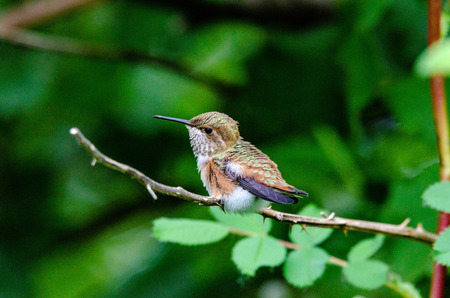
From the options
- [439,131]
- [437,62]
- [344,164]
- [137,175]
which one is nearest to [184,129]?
[344,164]

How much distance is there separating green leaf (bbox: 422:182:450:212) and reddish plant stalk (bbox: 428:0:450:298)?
0.35ft

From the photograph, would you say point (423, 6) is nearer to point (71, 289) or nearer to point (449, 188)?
Result: point (449, 188)

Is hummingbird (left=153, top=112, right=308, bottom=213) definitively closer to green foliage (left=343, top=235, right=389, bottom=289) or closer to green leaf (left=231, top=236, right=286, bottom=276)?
green leaf (left=231, top=236, right=286, bottom=276)

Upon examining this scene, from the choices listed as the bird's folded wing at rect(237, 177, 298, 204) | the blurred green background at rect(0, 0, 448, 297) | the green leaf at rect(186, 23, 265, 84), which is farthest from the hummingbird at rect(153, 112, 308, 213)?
the green leaf at rect(186, 23, 265, 84)

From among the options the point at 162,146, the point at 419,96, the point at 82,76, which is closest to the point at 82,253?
the point at 162,146

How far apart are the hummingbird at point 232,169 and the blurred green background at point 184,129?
3.27 feet

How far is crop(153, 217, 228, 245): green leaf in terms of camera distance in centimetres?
133

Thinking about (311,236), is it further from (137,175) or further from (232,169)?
(137,175)

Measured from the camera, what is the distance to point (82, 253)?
12.1ft

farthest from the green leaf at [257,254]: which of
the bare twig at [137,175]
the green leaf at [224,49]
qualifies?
the green leaf at [224,49]

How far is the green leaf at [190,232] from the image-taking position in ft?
4.38

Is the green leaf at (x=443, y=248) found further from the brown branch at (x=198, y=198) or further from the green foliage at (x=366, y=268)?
the green foliage at (x=366, y=268)

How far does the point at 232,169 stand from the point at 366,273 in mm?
627

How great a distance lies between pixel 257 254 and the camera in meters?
1.30
